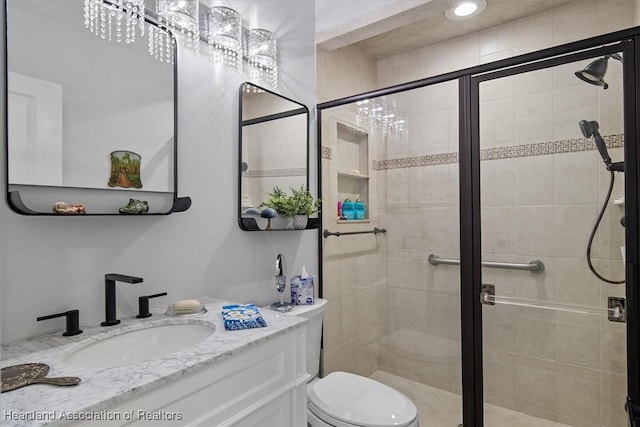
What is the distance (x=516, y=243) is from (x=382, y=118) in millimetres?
1057

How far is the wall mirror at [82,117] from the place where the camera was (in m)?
1.01

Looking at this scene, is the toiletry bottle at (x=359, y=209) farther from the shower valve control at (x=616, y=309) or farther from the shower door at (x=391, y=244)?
the shower valve control at (x=616, y=309)

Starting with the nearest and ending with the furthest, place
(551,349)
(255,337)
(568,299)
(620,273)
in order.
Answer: (255,337)
(620,273)
(568,299)
(551,349)

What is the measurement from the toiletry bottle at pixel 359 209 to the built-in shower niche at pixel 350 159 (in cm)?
1

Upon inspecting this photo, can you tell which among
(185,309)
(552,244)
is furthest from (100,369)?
(552,244)

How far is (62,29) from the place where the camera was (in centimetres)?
110

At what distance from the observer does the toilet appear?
1.45 meters

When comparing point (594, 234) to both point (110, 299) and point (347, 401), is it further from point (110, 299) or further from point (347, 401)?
point (110, 299)

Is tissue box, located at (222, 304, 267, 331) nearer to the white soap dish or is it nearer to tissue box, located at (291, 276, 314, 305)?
the white soap dish

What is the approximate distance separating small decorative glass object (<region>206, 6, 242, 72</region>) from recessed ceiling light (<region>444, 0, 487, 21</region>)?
1058mm

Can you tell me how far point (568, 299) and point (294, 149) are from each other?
1563mm

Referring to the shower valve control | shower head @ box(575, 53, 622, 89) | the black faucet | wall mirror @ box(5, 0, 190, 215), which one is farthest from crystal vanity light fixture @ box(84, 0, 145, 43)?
the shower valve control

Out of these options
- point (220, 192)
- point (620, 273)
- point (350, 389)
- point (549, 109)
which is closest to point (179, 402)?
point (220, 192)

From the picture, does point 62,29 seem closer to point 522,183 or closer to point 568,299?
point 522,183
